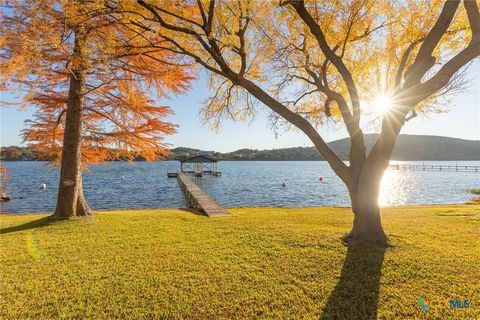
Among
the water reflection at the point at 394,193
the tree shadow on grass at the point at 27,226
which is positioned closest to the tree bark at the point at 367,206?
the tree shadow on grass at the point at 27,226

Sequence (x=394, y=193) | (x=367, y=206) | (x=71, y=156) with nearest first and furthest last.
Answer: (x=367, y=206)
(x=71, y=156)
(x=394, y=193)

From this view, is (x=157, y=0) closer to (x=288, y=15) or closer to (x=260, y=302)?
(x=288, y=15)

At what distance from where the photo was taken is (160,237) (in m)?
6.87

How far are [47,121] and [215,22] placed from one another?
8044mm

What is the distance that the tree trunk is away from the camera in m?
9.16

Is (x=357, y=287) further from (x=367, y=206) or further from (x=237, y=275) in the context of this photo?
(x=367, y=206)

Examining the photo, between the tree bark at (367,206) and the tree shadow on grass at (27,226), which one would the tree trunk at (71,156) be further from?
the tree bark at (367,206)

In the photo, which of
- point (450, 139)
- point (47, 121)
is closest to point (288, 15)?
point (47, 121)

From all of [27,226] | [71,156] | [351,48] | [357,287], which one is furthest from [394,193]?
[27,226]

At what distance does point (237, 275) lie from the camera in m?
4.33

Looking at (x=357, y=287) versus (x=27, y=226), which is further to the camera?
(x=27, y=226)

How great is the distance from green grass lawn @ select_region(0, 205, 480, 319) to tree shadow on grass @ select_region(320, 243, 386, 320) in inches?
0.7

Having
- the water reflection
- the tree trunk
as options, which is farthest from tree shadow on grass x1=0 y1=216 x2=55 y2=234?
the water reflection

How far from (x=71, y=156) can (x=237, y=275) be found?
8.13m
